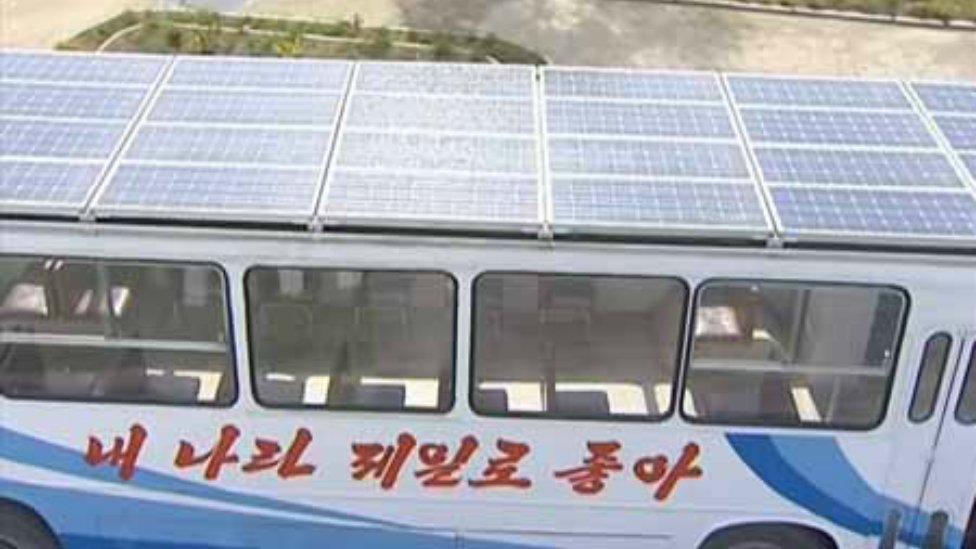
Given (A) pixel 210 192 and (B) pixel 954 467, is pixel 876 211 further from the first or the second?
(A) pixel 210 192

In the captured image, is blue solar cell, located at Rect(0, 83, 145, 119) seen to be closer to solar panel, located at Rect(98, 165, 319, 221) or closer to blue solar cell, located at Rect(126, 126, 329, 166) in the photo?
blue solar cell, located at Rect(126, 126, 329, 166)

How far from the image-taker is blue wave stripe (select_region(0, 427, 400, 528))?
5203 millimetres

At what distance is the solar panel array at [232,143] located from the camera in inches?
190

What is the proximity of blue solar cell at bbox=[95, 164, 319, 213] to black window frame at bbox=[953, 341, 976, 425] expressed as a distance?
9.46 ft

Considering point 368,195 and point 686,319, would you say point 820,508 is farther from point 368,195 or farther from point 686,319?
point 368,195

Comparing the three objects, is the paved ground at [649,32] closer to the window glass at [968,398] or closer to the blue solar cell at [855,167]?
the blue solar cell at [855,167]

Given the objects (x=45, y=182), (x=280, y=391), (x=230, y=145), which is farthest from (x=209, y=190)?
(x=280, y=391)

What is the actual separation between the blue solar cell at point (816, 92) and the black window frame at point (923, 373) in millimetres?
1416

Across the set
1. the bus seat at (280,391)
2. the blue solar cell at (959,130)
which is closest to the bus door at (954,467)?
the blue solar cell at (959,130)

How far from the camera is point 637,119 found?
5.58m

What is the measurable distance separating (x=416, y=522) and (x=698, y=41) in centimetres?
857

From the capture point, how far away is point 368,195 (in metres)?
4.93

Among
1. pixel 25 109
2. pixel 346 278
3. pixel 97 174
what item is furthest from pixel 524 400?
pixel 25 109

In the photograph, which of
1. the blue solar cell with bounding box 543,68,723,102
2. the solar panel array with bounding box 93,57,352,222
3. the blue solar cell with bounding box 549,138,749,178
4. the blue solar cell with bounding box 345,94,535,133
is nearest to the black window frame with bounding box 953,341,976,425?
the blue solar cell with bounding box 549,138,749,178
